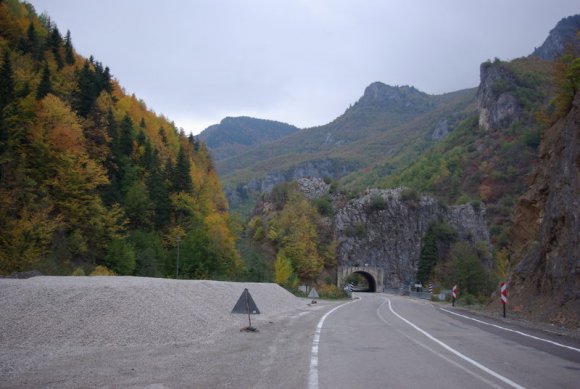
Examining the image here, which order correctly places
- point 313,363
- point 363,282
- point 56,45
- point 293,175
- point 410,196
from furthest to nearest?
point 293,175
point 363,282
point 410,196
point 56,45
point 313,363

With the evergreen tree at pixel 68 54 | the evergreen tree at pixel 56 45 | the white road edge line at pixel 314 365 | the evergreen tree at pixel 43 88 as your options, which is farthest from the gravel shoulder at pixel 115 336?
the evergreen tree at pixel 68 54

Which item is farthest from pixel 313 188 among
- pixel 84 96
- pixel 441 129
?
pixel 441 129

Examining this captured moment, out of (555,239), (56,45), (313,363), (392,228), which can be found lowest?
(313,363)

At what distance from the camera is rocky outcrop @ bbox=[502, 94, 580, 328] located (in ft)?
57.2

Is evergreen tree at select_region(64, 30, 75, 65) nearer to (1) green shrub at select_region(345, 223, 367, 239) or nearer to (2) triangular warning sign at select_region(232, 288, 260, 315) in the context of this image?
(1) green shrub at select_region(345, 223, 367, 239)

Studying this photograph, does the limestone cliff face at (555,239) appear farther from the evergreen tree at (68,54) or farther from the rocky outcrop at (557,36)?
the rocky outcrop at (557,36)

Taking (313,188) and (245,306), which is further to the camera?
(313,188)

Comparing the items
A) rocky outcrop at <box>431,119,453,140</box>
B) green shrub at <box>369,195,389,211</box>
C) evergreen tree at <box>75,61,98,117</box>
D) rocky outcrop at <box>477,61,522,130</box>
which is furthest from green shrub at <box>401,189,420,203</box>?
rocky outcrop at <box>431,119,453,140</box>

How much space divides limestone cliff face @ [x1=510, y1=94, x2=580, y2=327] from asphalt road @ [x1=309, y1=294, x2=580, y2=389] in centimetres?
491

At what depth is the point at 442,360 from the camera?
8.70m

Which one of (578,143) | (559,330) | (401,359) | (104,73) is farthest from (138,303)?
(104,73)

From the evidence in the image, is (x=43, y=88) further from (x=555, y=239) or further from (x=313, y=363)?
(x=313, y=363)

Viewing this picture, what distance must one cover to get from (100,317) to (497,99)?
407 feet

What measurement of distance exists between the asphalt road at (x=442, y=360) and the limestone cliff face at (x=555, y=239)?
4.91 metres
